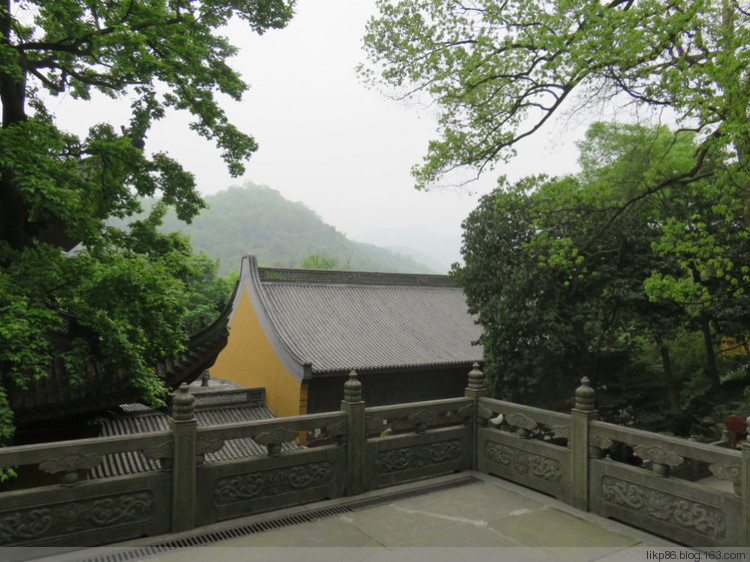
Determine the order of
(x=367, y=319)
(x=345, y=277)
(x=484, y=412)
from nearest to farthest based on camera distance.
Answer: (x=484, y=412) < (x=367, y=319) < (x=345, y=277)

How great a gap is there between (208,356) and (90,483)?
328cm

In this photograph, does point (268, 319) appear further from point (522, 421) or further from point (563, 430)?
point (563, 430)

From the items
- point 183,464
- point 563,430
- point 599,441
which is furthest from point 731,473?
point 183,464

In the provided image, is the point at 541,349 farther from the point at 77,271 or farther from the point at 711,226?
the point at 77,271

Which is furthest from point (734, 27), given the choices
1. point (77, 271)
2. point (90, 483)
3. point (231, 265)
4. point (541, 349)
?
point (231, 265)

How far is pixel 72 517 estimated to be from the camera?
11.5ft

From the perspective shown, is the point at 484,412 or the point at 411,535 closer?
the point at 411,535

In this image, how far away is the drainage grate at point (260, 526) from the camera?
11.6 feet

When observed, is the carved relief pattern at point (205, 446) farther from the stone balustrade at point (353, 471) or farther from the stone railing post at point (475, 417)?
the stone railing post at point (475, 417)

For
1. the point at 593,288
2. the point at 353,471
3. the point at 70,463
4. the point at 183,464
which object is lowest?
the point at 353,471

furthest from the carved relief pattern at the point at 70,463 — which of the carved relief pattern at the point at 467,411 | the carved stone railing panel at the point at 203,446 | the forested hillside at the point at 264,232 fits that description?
the forested hillside at the point at 264,232

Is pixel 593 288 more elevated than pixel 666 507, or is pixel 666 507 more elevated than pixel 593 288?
pixel 593 288

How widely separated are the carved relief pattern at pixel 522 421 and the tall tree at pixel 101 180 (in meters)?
3.32

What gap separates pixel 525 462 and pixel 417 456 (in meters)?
1.02
